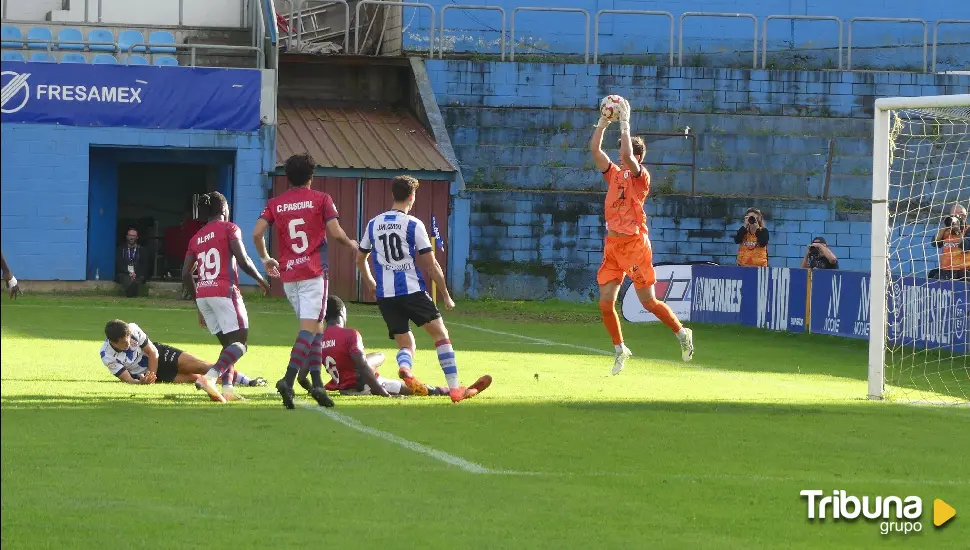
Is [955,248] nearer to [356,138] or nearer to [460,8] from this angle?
[356,138]

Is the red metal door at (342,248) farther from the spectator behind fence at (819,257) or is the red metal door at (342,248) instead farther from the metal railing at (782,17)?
the metal railing at (782,17)

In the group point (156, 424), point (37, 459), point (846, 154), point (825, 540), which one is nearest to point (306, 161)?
point (156, 424)

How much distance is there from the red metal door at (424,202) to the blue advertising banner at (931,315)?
12348 millimetres

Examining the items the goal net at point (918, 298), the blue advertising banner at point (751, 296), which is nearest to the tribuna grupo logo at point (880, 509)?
the goal net at point (918, 298)

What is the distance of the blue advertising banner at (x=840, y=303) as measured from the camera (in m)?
20.2

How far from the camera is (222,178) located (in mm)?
30250

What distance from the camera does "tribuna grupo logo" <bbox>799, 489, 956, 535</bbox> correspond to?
679 centimetres

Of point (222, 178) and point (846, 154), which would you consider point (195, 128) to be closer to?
point (222, 178)

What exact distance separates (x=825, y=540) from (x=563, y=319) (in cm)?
1858

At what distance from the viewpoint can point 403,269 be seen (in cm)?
1113

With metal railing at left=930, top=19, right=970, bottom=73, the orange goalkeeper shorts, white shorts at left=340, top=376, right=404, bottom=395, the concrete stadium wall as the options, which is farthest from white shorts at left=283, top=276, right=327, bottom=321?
metal railing at left=930, top=19, right=970, bottom=73

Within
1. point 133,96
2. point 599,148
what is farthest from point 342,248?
point 599,148

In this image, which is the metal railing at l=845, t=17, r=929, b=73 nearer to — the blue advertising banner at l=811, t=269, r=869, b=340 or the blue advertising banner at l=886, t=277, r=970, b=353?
the blue advertising banner at l=811, t=269, r=869, b=340

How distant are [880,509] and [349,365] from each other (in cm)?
569
